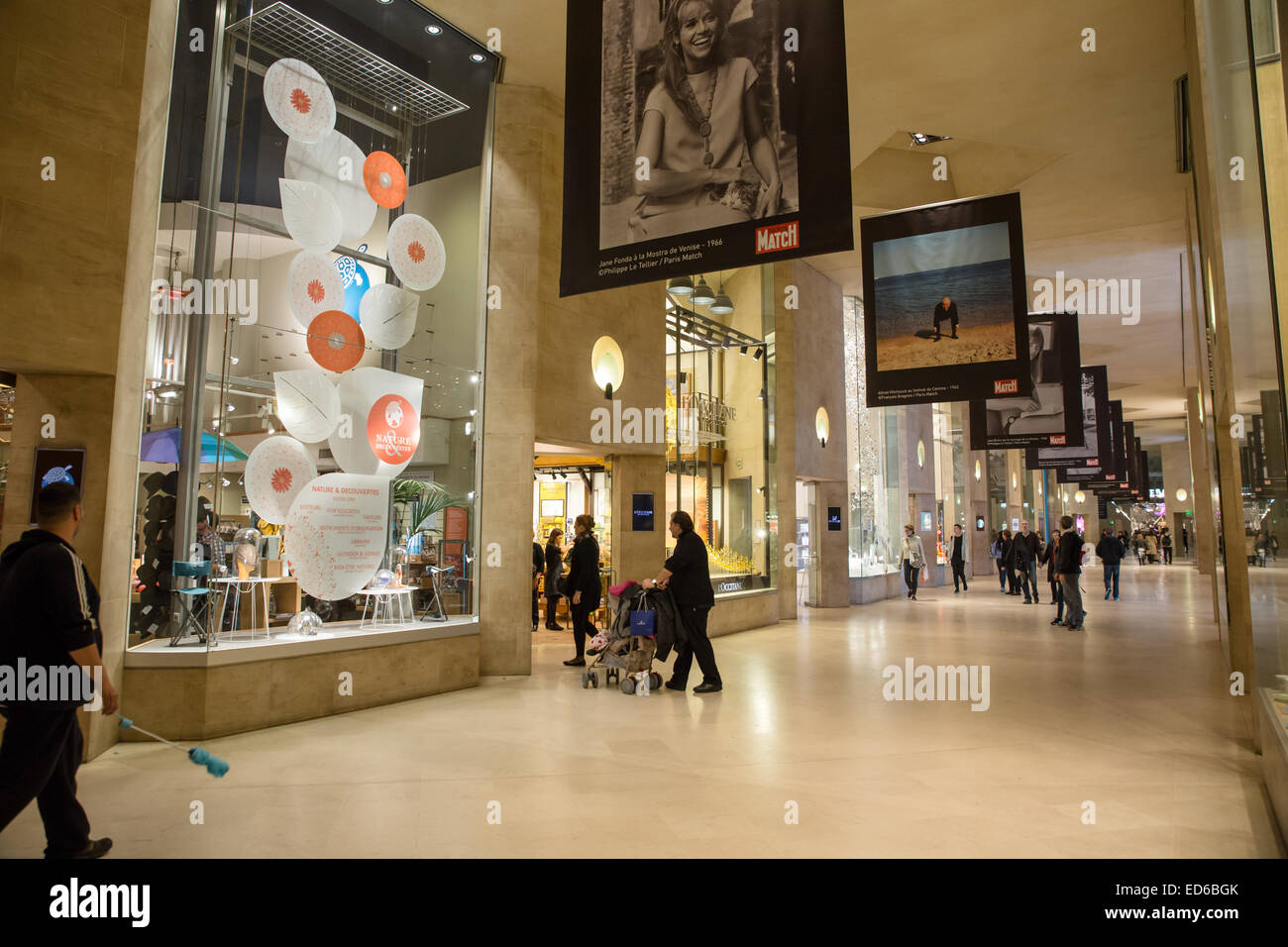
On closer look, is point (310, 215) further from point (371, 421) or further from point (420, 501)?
point (420, 501)

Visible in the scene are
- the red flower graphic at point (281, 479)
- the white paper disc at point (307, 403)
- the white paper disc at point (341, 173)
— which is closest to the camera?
the red flower graphic at point (281, 479)

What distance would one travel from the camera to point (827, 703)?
6.80 m

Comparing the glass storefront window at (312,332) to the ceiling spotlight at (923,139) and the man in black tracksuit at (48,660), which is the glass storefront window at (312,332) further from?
the ceiling spotlight at (923,139)

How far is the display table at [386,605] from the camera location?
264 inches

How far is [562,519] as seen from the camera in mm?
15273

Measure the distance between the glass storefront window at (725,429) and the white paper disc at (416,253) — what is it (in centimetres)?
484

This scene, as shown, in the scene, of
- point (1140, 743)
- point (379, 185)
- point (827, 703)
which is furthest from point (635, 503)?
point (1140, 743)

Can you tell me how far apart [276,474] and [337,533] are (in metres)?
0.71
